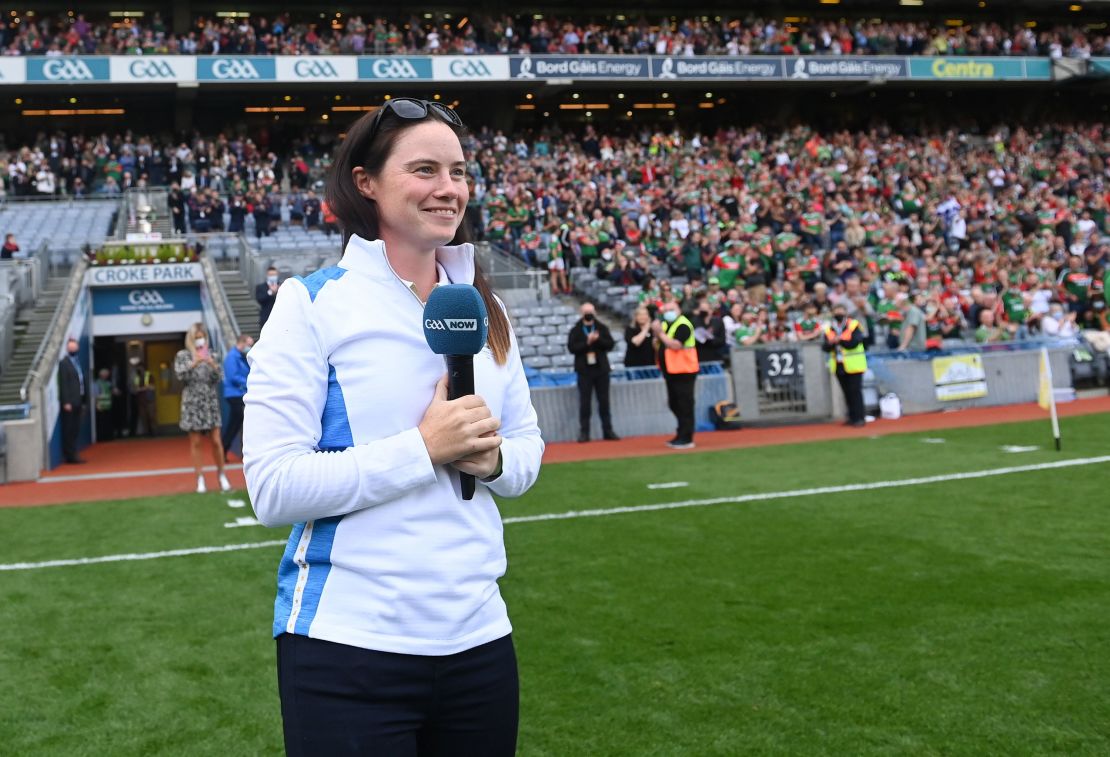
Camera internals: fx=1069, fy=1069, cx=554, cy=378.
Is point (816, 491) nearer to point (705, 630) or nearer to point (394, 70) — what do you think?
point (705, 630)

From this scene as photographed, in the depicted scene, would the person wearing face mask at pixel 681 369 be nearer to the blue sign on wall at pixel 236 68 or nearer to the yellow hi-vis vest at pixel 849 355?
the yellow hi-vis vest at pixel 849 355

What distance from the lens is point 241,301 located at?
19.7 m

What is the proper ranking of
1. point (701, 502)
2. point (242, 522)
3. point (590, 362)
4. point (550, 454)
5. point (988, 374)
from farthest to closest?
point (988, 374) < point (590, 362) < point (550, 454) < point (701, 502) < point (242, 522)

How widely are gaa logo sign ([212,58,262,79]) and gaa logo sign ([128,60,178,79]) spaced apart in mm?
1234

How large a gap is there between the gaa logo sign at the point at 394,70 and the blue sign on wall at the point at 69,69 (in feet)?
25.1

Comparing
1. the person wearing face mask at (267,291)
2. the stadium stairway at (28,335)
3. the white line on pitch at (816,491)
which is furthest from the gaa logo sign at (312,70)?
the white line on pitch at (816,491)

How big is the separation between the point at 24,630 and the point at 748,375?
12.5m

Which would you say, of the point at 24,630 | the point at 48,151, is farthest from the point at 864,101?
the point at 24,630

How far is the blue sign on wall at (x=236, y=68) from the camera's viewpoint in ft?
104

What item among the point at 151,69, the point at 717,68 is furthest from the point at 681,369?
the point at 717,68

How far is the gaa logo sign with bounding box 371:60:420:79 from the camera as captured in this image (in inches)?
1278

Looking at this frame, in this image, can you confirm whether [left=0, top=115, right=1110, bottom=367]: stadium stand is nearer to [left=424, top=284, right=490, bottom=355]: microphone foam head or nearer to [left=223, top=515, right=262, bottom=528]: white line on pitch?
[left=223, top=515, right=262, bottom=528]: white line on pitch

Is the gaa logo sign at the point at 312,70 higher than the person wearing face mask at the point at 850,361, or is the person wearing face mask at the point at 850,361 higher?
the gaa logo sign at the point at 312,70

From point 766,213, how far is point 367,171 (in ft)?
79.0
